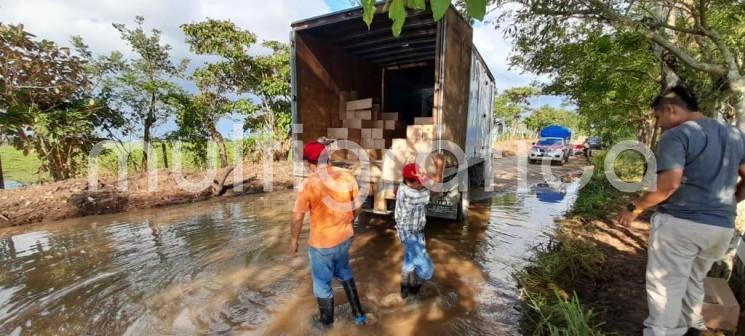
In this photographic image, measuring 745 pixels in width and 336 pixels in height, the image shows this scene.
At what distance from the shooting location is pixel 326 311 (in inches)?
105

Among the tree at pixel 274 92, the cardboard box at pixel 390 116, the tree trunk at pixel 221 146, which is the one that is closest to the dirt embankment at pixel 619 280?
the cardboard box at pixel 390 116

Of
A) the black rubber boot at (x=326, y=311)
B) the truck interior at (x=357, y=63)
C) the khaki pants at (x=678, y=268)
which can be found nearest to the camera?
the khaki pants at (x=678, y=268)

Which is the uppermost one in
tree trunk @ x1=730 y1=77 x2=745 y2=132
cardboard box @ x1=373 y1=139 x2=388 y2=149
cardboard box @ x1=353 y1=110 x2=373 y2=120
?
cardboard box @ x1=353 y1=110 x2=373 y2=120

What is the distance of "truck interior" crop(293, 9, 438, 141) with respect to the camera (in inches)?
183

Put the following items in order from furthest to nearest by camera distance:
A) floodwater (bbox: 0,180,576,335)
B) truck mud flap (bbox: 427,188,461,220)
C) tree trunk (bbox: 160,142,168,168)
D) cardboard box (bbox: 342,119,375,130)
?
1. tree trunk (bbox: 160,142,168,168)
2. cardboard box (bbox: 342,119,375,130)
3. truck mud flap (bbox: 427,188,461,220)
4. floodwater (bbox: 0,180,576,335)

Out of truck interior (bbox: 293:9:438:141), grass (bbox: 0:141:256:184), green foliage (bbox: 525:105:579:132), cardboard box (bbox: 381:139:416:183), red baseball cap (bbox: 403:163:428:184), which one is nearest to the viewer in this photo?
red baseball cap (bbox: 403:163:428:184)

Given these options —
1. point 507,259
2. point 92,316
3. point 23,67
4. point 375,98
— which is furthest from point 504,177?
point 23,67

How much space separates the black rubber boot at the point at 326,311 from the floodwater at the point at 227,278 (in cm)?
8

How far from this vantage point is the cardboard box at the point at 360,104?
511 cm

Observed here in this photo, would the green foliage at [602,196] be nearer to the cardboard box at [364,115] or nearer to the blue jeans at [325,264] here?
the cardboard box at [364,115]

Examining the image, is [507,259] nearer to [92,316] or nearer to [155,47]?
[92,316]

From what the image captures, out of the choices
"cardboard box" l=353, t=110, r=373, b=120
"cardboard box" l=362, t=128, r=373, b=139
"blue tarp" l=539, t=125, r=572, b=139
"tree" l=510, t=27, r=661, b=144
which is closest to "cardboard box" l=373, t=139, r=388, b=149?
"cardboard box" l=362, t=128, r=373, b=139

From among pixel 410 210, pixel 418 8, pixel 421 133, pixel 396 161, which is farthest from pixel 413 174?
pixel 418 8

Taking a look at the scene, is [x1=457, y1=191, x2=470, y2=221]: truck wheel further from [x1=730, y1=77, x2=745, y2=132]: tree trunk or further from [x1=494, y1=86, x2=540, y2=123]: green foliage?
[x1=494, y1=86, x2=540, y2=123]: green foliage
